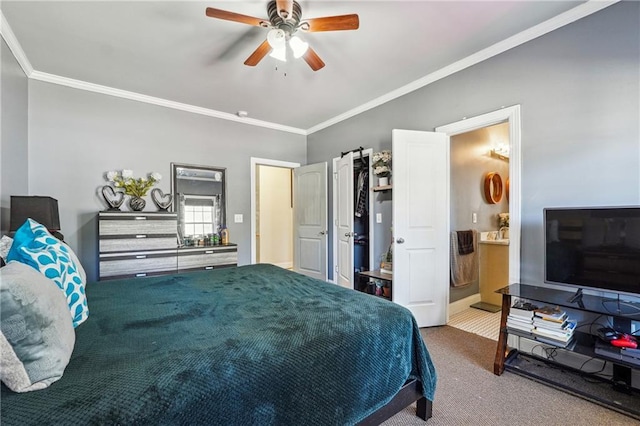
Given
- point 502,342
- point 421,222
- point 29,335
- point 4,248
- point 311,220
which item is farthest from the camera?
point 311,220

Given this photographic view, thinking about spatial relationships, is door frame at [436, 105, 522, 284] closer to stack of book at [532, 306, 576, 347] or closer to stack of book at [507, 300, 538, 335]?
stack of book at [507, 300, 538, 335]

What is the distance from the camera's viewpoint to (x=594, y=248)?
1.95m

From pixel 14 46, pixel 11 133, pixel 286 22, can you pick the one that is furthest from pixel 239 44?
pixel 11 133

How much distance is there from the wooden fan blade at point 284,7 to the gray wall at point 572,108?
1.97 m

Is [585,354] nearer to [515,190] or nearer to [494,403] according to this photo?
[494,403]

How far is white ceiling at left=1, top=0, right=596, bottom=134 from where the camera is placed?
7.24 feet

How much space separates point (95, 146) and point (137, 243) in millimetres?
1336

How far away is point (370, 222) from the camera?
393 cm

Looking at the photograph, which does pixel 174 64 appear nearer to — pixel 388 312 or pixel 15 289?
pixel 15 289

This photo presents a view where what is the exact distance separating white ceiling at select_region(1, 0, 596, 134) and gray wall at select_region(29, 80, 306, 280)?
259mm

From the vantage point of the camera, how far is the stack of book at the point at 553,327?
194cm

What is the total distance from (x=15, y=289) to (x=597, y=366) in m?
3.35

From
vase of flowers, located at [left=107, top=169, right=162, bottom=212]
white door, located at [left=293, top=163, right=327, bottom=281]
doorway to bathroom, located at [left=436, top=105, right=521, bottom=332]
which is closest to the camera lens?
vase of flowers, located at [left=107, top=169, right=162, bottom=212]

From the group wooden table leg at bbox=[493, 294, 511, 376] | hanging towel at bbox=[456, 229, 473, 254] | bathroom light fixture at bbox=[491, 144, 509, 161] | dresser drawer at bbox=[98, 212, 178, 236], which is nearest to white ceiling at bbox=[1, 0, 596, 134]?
dresser drawer at bbox=[98, 212, 178, 236]
